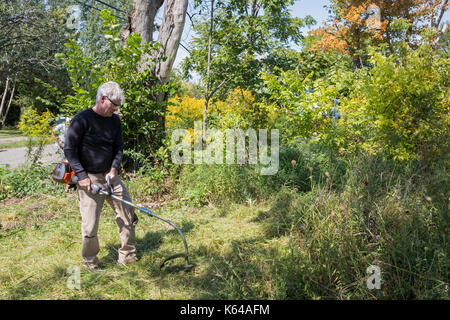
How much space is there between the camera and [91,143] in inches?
123

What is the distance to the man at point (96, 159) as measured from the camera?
3.01m

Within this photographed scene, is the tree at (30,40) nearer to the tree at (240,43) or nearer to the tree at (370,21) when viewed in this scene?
the tree at (240,43)

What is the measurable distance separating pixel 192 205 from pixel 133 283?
2.42m

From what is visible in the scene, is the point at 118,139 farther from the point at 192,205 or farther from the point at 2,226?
the point at 2,226

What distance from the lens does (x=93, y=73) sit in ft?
18.1

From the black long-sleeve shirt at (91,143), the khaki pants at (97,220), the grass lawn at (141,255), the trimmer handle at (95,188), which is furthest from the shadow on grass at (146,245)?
the black long-sleeve shirt at (91,143)

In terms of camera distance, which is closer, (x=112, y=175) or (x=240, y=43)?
(x=112, y=175)

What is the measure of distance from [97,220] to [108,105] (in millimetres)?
1184

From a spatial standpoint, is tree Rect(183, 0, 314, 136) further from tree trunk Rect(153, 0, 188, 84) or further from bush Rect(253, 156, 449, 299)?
bush Rect(253, 156, 449, 299)

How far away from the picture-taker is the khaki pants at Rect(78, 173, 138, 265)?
3.14 metres

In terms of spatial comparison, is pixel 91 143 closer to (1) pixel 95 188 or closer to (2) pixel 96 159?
(2) pixel 96 159

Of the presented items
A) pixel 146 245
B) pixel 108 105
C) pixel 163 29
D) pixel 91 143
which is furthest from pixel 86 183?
pixel 163 29

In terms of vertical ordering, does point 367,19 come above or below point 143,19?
above

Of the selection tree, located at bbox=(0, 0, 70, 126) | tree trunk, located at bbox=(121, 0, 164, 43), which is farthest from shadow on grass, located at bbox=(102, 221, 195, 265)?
tree, located at bbox=(0, 0, 70, 126)
